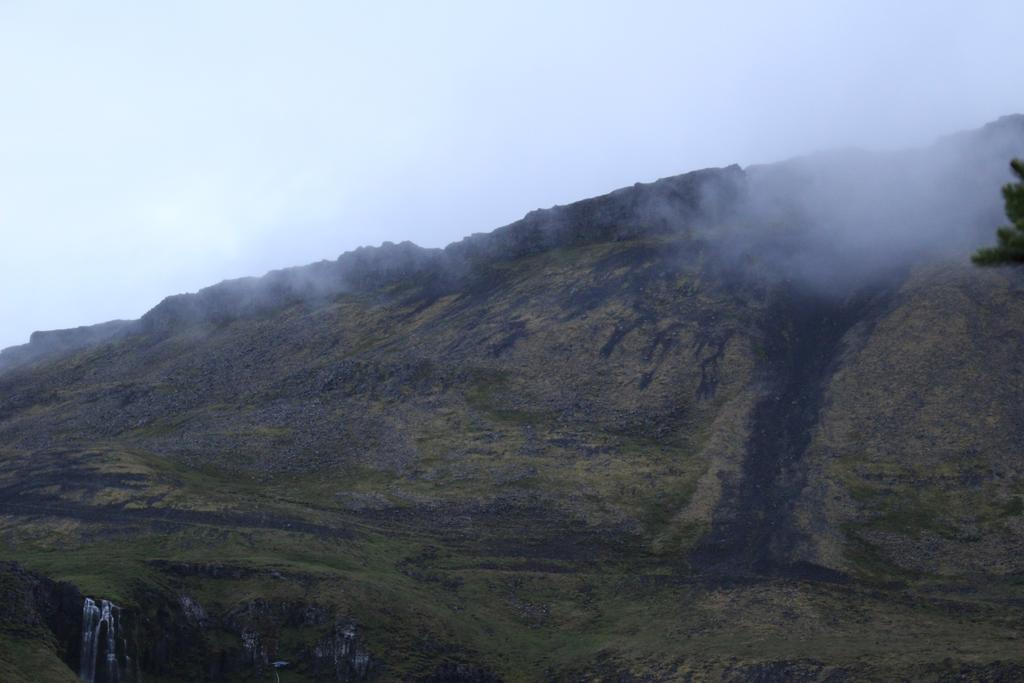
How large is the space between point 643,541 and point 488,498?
546 inches

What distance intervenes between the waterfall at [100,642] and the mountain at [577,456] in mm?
205

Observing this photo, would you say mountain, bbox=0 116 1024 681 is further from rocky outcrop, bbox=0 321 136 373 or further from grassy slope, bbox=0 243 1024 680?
rocky outcrop, bbox=0 321 136 373

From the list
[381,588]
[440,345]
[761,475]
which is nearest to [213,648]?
[381,588]

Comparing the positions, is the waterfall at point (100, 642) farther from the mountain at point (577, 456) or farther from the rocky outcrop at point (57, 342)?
the rocky outcrop at point (57, 342)

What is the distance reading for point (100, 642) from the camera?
59500 millimetres

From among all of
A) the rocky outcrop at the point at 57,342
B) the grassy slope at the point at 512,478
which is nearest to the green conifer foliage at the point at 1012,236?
the grassy slope at the point at 512,478

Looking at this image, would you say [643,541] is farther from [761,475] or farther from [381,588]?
[381,588]

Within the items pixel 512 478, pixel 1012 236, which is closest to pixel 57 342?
pixel 512 478

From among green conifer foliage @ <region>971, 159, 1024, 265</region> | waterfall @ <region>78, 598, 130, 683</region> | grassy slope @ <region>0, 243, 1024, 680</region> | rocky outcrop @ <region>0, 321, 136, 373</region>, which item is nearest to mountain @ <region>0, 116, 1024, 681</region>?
waterfall @ <region>78, 598, 130, 683</region>

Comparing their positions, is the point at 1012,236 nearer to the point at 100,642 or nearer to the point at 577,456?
the point at 100,642

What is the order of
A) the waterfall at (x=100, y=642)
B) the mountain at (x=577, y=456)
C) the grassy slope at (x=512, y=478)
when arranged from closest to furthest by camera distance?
the waterfall at (x=100, y=642) → the mountain at (x=577, y=456) → the grassy slope at (x=512, y=478)

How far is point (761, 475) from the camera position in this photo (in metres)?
88.3

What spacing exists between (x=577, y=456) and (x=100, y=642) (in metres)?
45.8

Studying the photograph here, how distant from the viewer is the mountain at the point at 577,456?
6347 cm
